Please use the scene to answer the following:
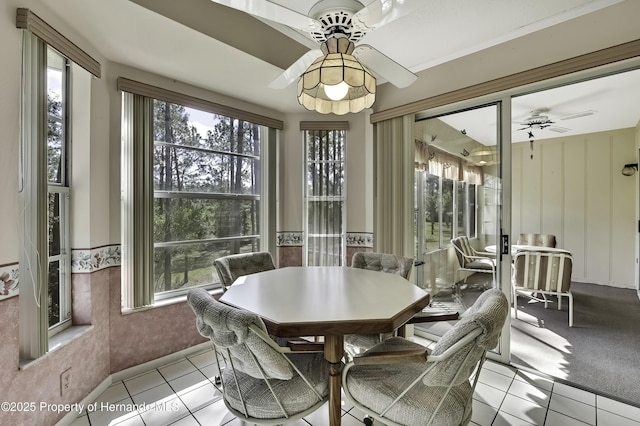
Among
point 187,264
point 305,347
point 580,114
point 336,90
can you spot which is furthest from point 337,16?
point 580,114

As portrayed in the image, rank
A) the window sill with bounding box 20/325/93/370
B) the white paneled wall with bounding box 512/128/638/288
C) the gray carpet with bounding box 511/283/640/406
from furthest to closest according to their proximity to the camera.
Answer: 1. the white paneled wall with bounding box 512/128/638/288
2. the gray carpet with bounding box 511/283/640/406
3. the window sill with bounding box 20/325/93/370

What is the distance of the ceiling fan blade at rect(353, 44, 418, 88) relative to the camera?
152 cm

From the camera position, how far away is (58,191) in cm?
192

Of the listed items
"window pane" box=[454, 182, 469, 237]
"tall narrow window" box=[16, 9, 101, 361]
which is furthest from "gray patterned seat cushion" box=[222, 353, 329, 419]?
"window pane" box=[454, 182, 469, 237]

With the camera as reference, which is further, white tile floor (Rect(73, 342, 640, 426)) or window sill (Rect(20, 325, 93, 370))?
white tile floor (Rect(73, 342, 640, 426))

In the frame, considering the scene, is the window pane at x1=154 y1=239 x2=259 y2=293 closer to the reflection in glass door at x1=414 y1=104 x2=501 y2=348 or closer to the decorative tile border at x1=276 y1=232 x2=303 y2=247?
the decorative tile border at x1=276 y1=232 x2=303 y2=247

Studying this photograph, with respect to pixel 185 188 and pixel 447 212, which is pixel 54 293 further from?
pixel 447 212

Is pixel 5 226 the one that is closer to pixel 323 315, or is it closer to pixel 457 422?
pixel 323 315

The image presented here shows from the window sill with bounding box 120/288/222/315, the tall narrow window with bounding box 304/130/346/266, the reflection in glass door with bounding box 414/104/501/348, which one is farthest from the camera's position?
the tall narrow window with bounding box 304/130/346/266

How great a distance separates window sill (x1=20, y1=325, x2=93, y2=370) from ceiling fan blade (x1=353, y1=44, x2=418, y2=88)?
7.78ft

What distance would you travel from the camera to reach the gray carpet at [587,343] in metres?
2.14

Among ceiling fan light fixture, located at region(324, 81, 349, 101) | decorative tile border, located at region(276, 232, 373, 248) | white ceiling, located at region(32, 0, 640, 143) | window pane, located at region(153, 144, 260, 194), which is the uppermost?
white ceiling, located at region(32, 0, 640, 143)

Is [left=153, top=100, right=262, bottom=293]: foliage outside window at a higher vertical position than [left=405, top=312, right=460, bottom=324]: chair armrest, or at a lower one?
higher

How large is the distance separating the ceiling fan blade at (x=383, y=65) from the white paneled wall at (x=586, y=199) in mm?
5053
